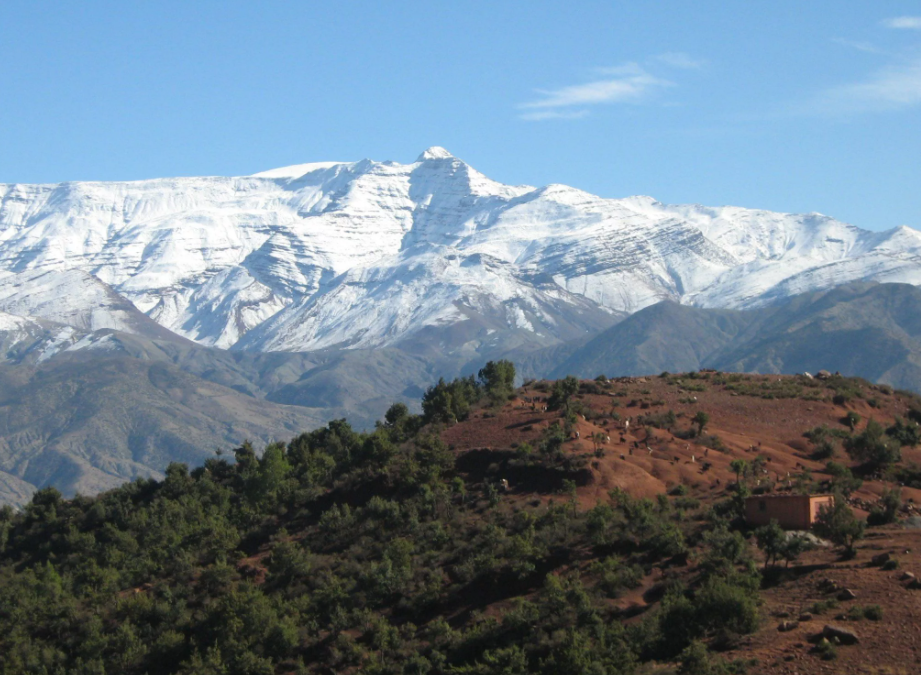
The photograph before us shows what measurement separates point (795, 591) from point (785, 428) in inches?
1709

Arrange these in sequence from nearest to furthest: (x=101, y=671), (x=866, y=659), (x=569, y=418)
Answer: (x=866, y=659) < (x=101, y=671) < (x=569, y=418)

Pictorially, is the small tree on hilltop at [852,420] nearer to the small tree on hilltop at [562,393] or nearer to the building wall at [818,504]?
the small tree on hilltop at [562,393]

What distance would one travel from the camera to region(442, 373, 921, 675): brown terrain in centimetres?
6481

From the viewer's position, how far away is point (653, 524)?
84500 mm

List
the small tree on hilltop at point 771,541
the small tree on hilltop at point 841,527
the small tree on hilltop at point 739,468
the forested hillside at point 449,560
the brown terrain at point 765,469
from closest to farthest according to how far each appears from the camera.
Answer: the brown terrain at point 765,469
the forested hillside at point 449,560
the small tree on hilltop at point 771,541
the small tree on hilltop at point 841,527
the small tree on hilltop at point 739,468

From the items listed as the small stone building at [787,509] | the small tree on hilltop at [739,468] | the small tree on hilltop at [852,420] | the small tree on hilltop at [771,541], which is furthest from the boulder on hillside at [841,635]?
the small tree on hilltop at [852,420]

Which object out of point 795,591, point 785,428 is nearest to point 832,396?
point 785,428

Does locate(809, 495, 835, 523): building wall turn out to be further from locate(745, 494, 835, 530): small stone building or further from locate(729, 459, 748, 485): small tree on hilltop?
locate(729, 459, 748, 485): small tree on hilltop

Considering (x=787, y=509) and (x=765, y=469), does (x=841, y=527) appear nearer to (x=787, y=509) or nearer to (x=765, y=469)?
(x=787, y=509)

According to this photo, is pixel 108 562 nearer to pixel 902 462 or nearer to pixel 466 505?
pixel 466 505

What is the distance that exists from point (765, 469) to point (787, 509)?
1555 cm

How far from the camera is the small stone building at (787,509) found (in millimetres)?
84500

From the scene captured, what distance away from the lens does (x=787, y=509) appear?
280ft

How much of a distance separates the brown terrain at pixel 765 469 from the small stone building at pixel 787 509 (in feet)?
12.0
